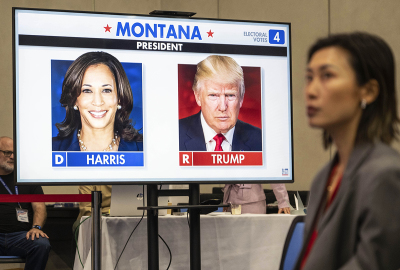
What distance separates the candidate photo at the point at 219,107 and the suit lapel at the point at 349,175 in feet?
6.48

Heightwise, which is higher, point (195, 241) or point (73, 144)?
point (73, 144)

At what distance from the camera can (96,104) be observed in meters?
2.79

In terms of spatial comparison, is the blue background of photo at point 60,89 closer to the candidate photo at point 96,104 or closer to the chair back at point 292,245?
the candidate photo at point 96,104

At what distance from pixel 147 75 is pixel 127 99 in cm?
19

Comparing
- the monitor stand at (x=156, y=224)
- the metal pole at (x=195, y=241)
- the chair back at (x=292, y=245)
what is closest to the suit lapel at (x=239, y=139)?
the monitor stand at (x=156, y=224)

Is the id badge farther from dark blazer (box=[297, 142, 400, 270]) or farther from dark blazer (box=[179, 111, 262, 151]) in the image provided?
dark blazer (box=[297, 142, 400, 270])

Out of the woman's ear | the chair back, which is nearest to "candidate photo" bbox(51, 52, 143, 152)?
the chair back

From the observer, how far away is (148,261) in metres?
2.84

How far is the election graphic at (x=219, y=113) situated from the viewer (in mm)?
2904

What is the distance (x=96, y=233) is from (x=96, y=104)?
0.78 m

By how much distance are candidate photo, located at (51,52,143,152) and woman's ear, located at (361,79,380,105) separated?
1989 mm

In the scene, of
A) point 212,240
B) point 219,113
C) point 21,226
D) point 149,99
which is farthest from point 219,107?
point 21,226

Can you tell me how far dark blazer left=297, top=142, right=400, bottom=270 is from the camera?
2.74ft

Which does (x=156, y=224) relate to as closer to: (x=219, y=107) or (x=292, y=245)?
(x=219, y=107)
